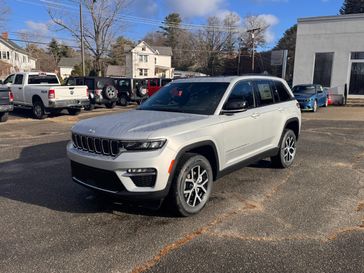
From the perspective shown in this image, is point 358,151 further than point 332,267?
Yes

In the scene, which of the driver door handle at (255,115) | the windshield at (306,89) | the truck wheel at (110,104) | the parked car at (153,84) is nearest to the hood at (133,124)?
the driver door handle at (255,115)

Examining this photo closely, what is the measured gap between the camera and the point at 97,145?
385cm

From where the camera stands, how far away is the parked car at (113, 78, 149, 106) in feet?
69.4

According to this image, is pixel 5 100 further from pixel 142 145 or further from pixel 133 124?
pixel 142 145

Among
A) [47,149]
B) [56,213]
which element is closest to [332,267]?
[56,213]

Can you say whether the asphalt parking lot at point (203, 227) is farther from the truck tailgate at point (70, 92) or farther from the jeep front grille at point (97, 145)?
the truck tailgate at point (70, 92)

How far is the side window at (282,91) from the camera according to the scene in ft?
20.0

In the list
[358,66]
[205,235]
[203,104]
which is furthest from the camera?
[358,66]

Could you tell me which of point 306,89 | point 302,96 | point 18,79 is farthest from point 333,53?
point 18,79

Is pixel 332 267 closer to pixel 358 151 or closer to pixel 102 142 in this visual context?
pixel 102 142

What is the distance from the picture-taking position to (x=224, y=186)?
17.2 ft

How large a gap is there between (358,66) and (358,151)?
16407 mm

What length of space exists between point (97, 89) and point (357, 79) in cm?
1703

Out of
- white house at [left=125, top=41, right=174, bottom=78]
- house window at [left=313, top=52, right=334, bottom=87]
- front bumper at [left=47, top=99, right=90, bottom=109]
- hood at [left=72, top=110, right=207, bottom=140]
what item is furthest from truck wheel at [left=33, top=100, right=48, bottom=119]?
white house at [left=125, top=41, right=174, bottom=78]
